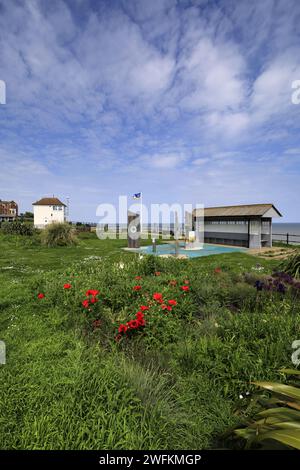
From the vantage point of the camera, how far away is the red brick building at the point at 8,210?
6475 cm

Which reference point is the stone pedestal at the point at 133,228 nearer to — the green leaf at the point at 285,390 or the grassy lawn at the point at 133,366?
the grassy lawn at the point at 133,366

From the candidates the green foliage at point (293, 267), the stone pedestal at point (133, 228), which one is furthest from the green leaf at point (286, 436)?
the stone pedestal at point (133, 228)

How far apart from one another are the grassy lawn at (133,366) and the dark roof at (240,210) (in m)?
14.3

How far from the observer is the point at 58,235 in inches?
680

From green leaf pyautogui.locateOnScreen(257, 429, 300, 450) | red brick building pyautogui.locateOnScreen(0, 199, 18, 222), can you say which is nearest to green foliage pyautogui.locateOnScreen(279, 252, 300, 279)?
green leaf pyautogui.locateOnScreen(257, 429, 300, 450)

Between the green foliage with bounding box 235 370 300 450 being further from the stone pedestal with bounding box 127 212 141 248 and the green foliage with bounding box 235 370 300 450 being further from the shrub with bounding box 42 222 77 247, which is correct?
the shrub with bounding box 42 222 77 247

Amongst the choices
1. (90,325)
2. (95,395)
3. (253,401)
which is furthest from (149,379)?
(90,325)

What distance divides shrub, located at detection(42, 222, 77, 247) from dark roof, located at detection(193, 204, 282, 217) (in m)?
12.2

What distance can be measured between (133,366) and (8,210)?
8190cm

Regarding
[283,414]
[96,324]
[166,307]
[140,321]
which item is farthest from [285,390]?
[96,324]

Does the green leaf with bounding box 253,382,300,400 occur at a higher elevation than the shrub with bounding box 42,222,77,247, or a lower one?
lower

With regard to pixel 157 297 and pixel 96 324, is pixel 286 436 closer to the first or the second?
pixel 157 297

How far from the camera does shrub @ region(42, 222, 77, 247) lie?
55.3ft

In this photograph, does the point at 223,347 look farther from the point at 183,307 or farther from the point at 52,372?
the point at 52,372
